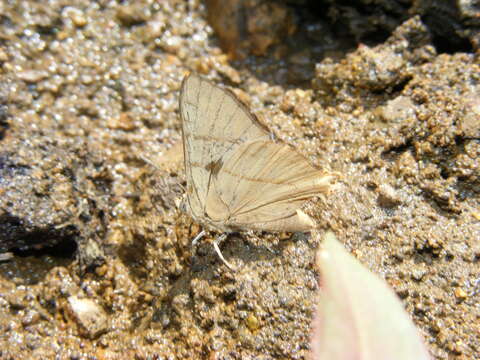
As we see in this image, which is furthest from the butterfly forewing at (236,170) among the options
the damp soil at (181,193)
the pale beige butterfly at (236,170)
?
the damp soil at (181,193)

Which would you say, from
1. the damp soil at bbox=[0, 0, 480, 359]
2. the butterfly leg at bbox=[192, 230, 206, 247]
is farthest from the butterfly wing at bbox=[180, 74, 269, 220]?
the damp soil at bbox=[0, 0, 480, 359]

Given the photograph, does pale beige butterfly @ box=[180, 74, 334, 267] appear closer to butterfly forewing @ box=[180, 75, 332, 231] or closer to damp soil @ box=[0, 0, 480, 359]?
butterfly forewing @ box=[180, 75, 332, 231]

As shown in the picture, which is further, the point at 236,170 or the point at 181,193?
the point at 181,193

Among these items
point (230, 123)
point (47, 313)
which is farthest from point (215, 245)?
point (47, 313)

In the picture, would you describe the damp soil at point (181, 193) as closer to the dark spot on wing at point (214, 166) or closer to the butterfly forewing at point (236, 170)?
the butterfly forewing at point (236, 170)

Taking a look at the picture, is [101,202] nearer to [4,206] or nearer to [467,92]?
[4,206]

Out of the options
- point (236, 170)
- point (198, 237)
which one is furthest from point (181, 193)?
point (236, 170)

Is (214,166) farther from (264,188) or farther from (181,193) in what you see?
(181,193)
